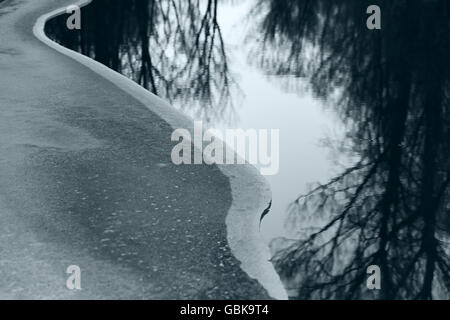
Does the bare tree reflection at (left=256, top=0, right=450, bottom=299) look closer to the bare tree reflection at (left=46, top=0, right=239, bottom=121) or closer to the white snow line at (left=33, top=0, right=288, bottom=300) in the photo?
the white snow line at (left=33, top=0, right=288, bottom=300)

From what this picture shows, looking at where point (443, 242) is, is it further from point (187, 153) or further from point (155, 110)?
point (155, 110)

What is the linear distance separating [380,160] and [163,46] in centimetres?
894

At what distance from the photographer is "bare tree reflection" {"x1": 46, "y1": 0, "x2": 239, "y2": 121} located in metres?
12.0

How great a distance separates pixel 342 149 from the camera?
351 inches

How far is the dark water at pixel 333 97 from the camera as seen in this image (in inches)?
244

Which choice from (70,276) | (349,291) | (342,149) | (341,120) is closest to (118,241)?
(70,276)

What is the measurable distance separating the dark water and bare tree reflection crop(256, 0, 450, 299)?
0.07ft

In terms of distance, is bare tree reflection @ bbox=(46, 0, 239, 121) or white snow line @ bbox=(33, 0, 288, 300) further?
bare tree reflection @ bbox=(46, 0, 239, 121)

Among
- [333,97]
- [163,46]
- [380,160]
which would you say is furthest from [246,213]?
[163,46]

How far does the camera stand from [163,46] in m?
16.1

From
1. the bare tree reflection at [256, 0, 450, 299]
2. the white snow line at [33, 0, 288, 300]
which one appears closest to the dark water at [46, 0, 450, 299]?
the bare tree reflection at [256, 0, 450, 299]

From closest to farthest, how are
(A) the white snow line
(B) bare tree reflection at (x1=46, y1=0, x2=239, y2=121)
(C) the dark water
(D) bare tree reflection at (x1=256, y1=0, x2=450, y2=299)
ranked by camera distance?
(A) the white snow line < (D) bare tree reflection at (x1=256, y1=0, x2=450, y2=299) < (C) the dark water < (B) bare tree reflection at (x1=46, y1=0, x2=239, y2=121)

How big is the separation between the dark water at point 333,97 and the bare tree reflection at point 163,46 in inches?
2.0

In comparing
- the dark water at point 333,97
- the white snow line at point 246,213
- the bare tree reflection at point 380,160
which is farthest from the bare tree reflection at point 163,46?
the white snow line at point 246,213
